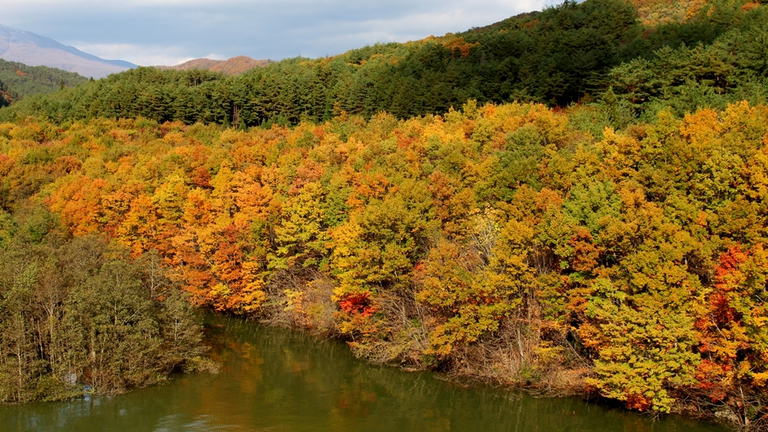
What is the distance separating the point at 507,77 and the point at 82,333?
166ft

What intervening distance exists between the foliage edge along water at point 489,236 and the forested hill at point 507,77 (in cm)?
42

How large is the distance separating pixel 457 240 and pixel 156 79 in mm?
90211

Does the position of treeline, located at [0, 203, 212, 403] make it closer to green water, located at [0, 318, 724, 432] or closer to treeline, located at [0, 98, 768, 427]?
green water, located at [0, 318, 724, 432]

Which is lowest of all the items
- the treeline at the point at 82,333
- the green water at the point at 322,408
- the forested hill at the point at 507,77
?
the green water at the point at 322,408

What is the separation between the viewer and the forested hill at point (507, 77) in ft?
158

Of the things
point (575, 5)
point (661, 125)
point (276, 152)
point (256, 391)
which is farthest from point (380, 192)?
point (575, 5)

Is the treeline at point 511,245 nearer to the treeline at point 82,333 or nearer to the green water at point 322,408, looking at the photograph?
the treeline at point 82,333

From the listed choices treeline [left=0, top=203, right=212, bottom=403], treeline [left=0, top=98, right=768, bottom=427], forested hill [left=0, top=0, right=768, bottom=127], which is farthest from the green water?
forested hill [left=0, top=0, right=768, bottom=127]

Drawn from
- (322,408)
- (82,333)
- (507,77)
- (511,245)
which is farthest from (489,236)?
(507,77)

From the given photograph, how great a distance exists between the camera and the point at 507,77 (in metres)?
65.5

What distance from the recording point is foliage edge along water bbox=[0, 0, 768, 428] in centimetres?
2612

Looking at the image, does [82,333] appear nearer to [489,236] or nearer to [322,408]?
[322,408]

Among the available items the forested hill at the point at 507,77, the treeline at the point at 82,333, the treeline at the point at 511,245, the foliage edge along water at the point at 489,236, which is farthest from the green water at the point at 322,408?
the forested hill at the point at 507,77

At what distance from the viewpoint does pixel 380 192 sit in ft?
129
